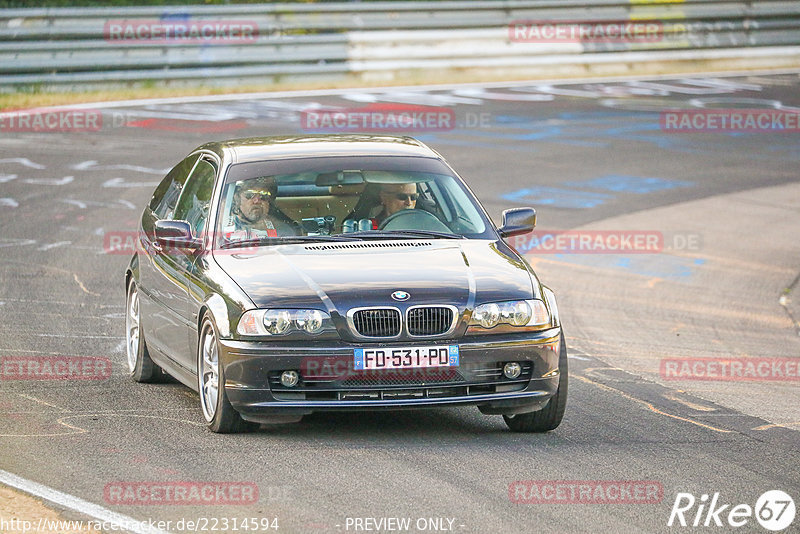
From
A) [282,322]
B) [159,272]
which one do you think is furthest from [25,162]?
[282,322]

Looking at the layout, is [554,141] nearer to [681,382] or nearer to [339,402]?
[681,382]

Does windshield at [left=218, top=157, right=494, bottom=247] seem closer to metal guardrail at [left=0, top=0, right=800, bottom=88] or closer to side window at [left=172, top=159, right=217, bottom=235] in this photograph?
side window at [left=172, top=159, right=217, bottom=235]

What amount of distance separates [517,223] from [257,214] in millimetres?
1628

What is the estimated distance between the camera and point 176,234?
27.9 feet

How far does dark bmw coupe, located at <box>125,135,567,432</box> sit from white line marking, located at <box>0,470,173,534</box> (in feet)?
4.30

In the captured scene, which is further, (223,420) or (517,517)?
(223,420)

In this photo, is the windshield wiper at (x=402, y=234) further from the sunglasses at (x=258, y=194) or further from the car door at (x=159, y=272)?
the car door at (x=159, y=272)

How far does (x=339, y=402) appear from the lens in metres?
7.48

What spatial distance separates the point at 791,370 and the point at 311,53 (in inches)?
703

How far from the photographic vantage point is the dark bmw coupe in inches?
294

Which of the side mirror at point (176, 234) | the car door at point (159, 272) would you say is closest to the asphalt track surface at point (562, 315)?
the car door at point (159, 272)

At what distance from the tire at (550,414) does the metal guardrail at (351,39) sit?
58.4ft

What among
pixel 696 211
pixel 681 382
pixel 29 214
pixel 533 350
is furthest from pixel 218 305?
pixel 696 211

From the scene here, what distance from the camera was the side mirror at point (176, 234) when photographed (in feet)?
27.9
